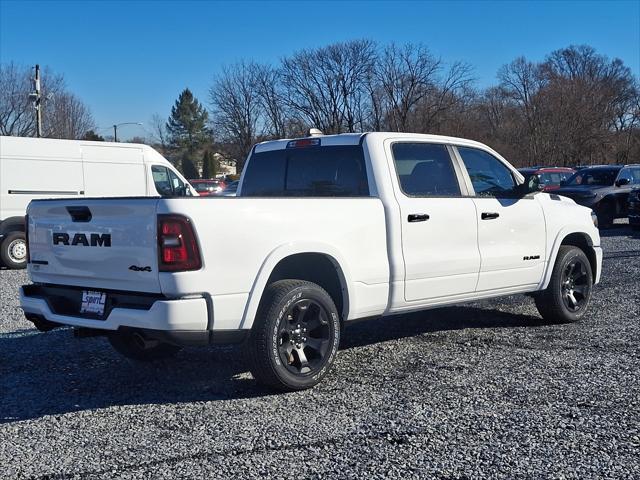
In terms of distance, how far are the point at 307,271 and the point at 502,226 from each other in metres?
2.07

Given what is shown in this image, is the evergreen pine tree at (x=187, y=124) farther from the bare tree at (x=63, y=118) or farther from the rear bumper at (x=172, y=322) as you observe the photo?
the rear bumper at (x=172, y=322)

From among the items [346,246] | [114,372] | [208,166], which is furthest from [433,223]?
[208,166]

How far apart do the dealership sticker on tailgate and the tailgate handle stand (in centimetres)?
50

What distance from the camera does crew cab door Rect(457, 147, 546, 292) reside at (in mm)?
6398

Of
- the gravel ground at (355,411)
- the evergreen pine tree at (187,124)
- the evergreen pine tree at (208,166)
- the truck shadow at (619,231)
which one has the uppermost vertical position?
the evergreen pine tree at (187,124)

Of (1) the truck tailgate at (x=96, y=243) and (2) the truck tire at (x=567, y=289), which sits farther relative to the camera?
(2) the truck tire at (x=567, y=289)

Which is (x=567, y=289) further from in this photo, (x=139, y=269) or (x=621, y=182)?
(x=621, y=182)

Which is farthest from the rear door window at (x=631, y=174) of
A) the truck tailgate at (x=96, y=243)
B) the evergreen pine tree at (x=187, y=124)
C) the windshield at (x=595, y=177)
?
the evergreen pine tree at (x=187, y=124)

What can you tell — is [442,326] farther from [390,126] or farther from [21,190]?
[390,126]

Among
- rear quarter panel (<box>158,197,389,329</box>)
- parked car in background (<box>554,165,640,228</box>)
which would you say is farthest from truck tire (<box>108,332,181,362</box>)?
parked car in background (<box>554,165,640,228</box>)

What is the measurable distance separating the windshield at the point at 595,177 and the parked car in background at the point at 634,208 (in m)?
1.45

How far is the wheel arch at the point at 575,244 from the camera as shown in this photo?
7.10 m

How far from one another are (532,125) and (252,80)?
948 inches

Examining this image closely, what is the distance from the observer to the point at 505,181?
6898 mm
